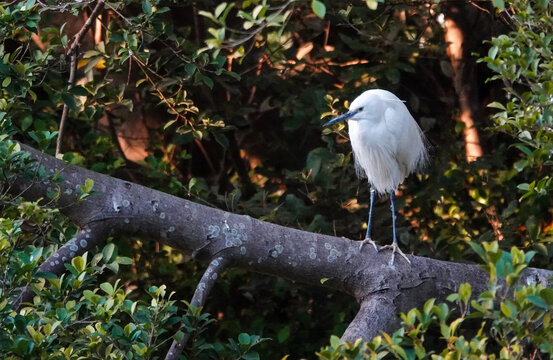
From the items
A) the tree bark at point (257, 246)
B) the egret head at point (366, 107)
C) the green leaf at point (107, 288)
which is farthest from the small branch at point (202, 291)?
the egret head at point (366, 107)

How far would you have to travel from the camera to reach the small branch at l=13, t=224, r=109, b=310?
2244 millimetres

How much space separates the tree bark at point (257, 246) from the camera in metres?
2.39

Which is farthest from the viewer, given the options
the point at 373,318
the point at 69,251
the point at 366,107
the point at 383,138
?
the point at 383,138

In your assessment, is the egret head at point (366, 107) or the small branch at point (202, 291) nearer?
the small branch at point (202, 291)

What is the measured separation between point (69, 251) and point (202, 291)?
1.33ft

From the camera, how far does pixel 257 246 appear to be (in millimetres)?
2441

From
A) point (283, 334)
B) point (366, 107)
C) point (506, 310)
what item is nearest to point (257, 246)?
point (366, 107)

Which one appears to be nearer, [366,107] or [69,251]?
[69,251]

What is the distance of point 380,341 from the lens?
63.4 inches

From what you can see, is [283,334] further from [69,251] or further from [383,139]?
[69,251]

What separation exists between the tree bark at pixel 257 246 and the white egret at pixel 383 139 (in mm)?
421

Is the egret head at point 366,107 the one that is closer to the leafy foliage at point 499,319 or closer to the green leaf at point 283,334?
the green leaf at point 283,334

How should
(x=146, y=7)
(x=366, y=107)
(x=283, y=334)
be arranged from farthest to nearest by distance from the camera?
(x=283, y=334) < (x=366, y=107) < (x=146, y=7)

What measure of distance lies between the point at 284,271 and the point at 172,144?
1.44m
